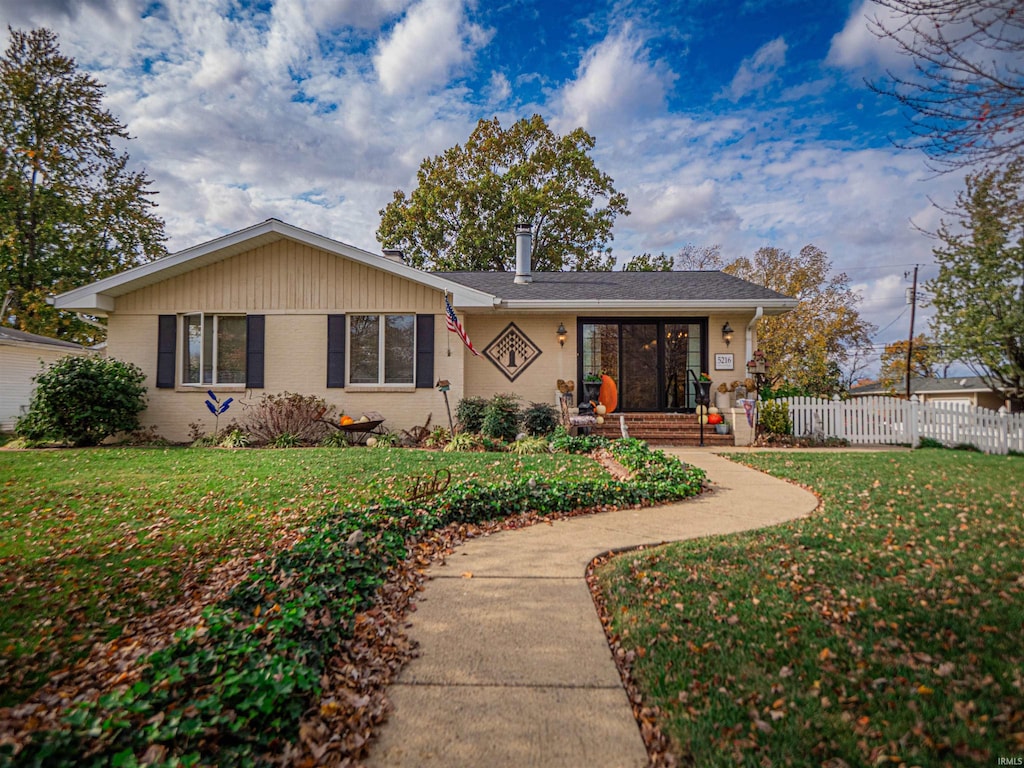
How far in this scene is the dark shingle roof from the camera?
1098cm

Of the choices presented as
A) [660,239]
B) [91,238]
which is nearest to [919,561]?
[660,239]

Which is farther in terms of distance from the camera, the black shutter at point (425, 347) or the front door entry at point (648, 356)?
the front door entry at point (648, 356)

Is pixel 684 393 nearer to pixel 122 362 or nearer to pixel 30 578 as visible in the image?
pixel 30 578

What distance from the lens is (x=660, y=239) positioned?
2450 cm

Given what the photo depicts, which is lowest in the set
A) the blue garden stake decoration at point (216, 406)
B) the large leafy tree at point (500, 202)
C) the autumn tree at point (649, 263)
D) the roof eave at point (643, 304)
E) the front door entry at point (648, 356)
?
Answer: the blue garden stake decoration at point (216, 406)

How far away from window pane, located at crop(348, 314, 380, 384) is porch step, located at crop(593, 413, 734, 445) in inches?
194

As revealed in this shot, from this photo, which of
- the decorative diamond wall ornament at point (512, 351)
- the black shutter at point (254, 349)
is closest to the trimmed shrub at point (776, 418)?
the decorative diamond wall ornament at point (512, 351)

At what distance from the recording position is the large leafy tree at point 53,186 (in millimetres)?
18359

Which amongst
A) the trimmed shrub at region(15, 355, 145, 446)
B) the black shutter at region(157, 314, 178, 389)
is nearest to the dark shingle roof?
the black shutter at region(157, 314, 178, 389)

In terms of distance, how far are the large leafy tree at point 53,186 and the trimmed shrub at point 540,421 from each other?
1965 cm

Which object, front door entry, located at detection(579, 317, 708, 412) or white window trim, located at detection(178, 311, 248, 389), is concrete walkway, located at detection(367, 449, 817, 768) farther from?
white window trim, located at detection(178, 311, 248, 389)

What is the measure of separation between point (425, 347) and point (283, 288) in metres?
3.27

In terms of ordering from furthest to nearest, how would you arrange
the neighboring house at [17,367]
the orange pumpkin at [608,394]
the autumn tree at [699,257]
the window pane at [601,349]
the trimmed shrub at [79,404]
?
the autumn tree at [699,257] → the neighboring house at [17,367] → the window pane at [601,349] → the orange pumpkin at [608,394] → the trimmed shrub at [79,404]

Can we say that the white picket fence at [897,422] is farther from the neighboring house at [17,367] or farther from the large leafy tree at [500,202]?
the neighboring house at [17,367]
